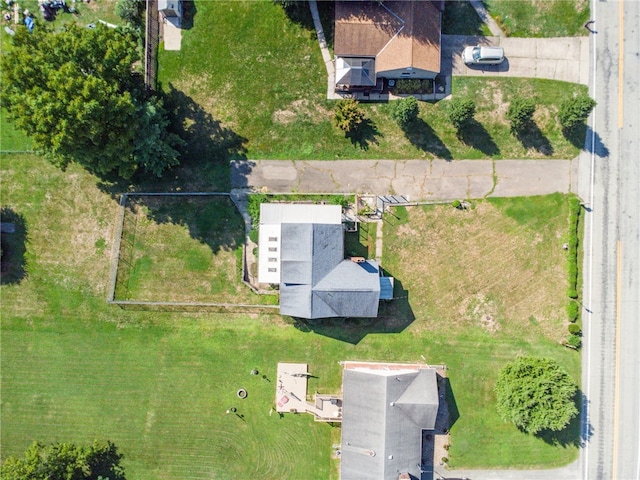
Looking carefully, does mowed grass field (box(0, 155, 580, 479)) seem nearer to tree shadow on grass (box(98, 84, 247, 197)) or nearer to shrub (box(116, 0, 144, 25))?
tree shadow on grass (box(98, 84, 247, 197))

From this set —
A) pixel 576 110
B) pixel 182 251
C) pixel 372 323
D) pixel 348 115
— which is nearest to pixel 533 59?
pixel 576 110

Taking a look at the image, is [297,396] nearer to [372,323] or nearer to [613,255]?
[372,323]

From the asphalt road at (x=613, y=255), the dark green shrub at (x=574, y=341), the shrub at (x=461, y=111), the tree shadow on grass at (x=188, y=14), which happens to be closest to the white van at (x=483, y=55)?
the shrub at (x=461, y=111)

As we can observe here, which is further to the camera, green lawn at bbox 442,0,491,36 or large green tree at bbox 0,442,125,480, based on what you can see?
green lawn at bbox 442,0,491,36

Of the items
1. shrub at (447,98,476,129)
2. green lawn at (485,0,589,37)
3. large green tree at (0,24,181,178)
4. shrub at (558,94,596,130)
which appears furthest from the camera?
green lawn at (485,0,589,37)

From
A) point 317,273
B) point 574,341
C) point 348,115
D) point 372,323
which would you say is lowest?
point 574,341

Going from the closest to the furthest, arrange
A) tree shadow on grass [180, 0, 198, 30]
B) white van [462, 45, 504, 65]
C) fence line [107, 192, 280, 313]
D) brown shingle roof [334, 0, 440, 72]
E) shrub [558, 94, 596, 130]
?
shrub [558, 94, 596, 130]
brown shingle roof [334, 0, 440, 72]
white van [462, 45, 504, 65]
fence line [107, 192, 280, 313]
tree shadow on grass [180, 0, 198, 30]

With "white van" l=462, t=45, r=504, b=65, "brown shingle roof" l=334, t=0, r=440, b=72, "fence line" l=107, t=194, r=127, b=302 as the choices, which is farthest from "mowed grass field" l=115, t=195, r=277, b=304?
"white van" l=462, t=45, r=504, b=65
